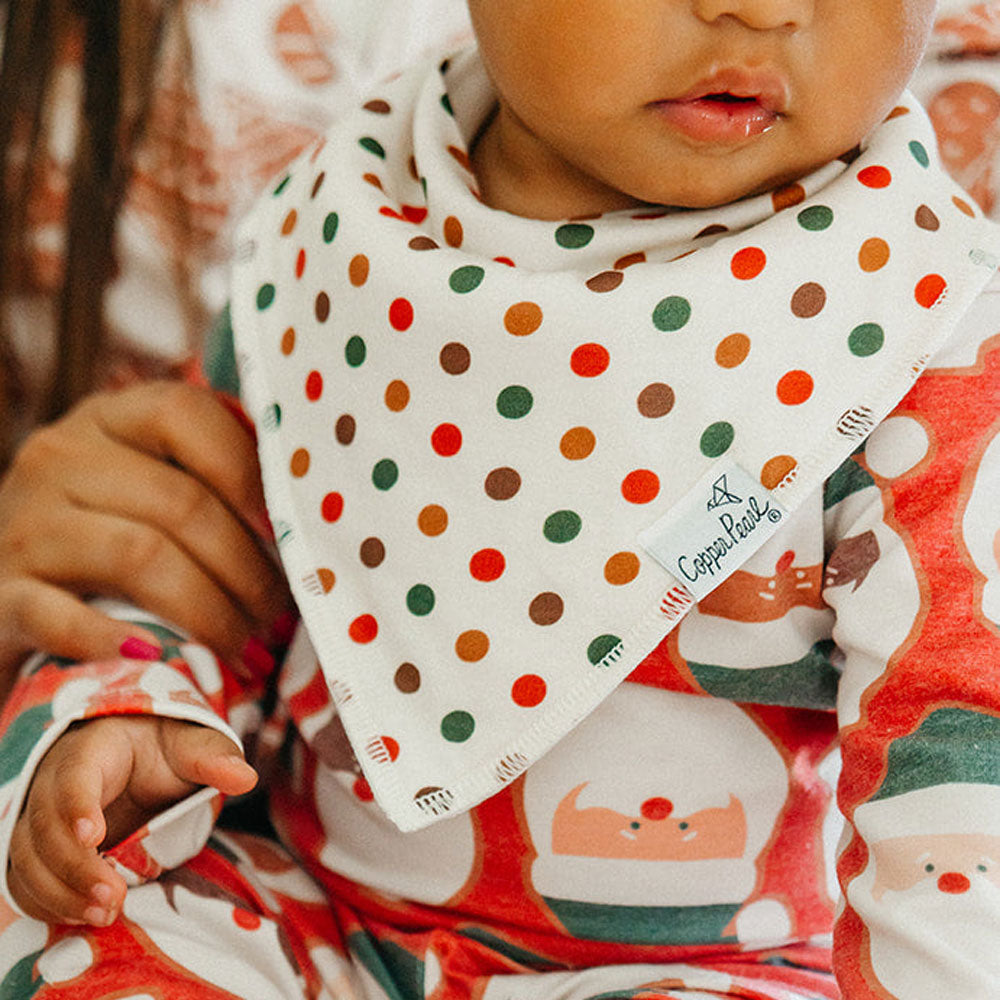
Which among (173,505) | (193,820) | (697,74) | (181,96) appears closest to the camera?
(697,74)

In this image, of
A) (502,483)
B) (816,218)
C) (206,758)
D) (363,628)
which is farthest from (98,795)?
(816,218)

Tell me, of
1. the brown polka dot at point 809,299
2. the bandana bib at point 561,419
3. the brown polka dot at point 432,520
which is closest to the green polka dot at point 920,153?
the bandana bib at point 561,419

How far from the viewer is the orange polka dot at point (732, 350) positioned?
0.65 metres

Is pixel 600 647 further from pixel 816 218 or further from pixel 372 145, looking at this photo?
pixel 372 145

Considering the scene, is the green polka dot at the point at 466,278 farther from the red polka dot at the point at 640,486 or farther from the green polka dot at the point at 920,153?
the green polka dot at the point at 920,153

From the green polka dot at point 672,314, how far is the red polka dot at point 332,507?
8.7 inches

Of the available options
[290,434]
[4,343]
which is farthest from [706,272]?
[4,343]

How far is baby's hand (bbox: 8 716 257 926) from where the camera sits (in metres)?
0.64

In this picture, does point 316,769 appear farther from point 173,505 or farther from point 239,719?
point 173,505

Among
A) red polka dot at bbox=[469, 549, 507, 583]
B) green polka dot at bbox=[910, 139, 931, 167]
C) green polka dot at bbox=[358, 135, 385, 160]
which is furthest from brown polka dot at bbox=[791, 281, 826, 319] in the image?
green polka dot at bbox=[358, 135, 385, 160]

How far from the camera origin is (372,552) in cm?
73

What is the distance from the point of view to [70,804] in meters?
0.65

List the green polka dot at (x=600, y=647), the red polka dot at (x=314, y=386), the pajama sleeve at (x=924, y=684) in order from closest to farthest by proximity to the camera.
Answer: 1. the pajama sleeve at (x=924, y=684)
2. the green polka dot at (x=600, y=647)
3. the red polka dot at (x=314, y=386)

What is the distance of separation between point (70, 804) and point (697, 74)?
0.49 meters
